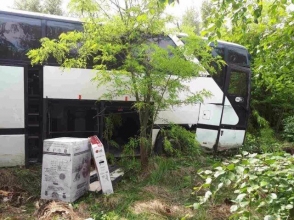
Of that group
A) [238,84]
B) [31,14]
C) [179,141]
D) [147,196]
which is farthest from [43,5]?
[147,196]

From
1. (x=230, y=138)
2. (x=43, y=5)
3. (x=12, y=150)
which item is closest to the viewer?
(x=12, y=150)

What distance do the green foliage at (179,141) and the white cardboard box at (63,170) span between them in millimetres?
1519

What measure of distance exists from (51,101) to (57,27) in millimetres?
1434

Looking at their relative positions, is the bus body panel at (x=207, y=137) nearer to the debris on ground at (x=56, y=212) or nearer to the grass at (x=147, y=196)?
the grass at (x=147, y=196)

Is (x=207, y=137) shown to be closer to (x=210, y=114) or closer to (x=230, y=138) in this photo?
(x=210, y=114)

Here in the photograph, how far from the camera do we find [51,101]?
19.0ft

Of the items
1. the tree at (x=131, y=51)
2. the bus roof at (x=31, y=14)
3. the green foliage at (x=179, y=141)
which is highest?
the bus roof at (x=31, y=14)

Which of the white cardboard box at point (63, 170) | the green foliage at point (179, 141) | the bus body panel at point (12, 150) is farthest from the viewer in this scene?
the bus body panel at point (12, 150)

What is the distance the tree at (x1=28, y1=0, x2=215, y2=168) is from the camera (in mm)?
4590

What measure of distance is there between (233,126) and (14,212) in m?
5.36

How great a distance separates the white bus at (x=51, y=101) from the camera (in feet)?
17.7

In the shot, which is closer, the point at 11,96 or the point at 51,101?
the point at 11,96

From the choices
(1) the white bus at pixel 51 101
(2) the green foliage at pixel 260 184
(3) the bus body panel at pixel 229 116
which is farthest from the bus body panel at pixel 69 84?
(2) the green foliage at pixel 260 184

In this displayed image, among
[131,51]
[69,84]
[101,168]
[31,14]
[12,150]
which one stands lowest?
[12,150]
